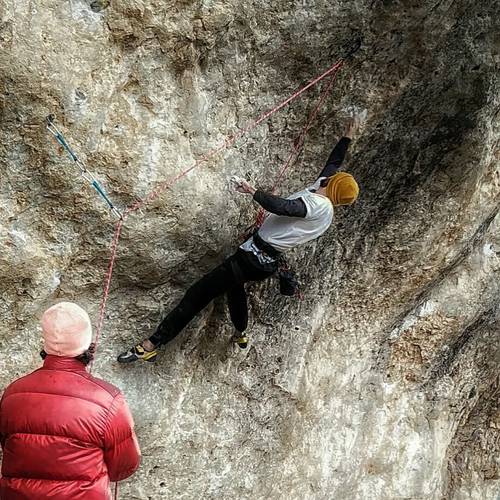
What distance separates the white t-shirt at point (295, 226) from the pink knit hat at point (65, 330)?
7.02 ft

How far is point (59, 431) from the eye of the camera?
11.3ft

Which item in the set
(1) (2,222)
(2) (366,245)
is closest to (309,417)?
(2) (366,245)

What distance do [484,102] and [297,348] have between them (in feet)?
9.28

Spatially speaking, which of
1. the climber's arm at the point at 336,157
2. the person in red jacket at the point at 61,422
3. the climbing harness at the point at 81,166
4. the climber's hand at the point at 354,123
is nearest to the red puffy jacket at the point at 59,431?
the person in red jacket at the point at 61,422

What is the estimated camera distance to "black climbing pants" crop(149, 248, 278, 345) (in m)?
5.43

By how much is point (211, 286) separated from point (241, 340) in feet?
2.84

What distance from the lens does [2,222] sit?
15.6ft

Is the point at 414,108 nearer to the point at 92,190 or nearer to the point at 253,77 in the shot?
the point at 253,77

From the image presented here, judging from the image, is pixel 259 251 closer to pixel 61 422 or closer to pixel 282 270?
pixel 282 270

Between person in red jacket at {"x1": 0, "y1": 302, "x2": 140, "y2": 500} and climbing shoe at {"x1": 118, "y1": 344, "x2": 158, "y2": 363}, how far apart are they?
1929mm

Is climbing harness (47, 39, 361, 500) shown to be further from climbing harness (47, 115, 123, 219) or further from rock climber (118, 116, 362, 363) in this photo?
rock climber (118, 116, 362, 363)

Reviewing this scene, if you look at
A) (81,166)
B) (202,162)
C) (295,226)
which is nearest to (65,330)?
(81,166)

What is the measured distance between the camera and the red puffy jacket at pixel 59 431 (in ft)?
11.3

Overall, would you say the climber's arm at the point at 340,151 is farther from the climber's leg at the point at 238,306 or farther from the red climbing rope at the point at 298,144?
the climber's leg at the point at 238,306
